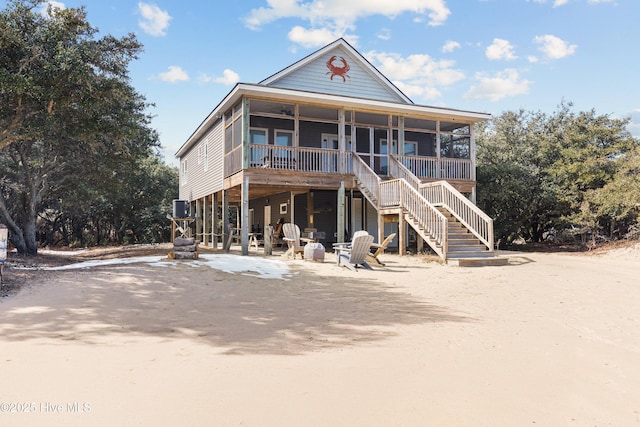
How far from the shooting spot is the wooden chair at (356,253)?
10.8 metres

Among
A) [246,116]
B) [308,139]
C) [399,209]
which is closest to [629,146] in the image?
[399,209]

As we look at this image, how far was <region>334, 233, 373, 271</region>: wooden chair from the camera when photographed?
10.8m

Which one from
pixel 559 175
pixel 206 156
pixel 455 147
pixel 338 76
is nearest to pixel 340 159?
pixel 338 76

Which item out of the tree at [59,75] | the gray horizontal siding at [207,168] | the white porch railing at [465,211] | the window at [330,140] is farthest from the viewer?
the window at [330,140]

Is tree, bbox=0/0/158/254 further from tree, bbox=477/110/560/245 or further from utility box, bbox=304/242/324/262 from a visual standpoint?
tree, bbox=477/110/560/245

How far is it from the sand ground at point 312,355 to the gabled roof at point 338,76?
11630 millimetres

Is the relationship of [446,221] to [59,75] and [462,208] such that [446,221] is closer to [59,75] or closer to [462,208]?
[462,208]

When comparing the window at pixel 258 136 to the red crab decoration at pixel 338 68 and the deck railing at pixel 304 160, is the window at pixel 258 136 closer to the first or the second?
the deck railing at pixel 304 160

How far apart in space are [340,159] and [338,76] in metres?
4.73

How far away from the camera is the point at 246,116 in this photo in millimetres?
14406

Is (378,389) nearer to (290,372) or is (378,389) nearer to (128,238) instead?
(290,372)

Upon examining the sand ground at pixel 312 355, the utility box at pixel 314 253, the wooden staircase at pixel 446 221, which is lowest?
the sand ground at pixel 312 355

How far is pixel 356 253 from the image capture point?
11102mm

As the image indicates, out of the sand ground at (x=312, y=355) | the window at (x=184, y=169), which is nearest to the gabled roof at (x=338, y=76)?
the window at (x=184, y=169)
